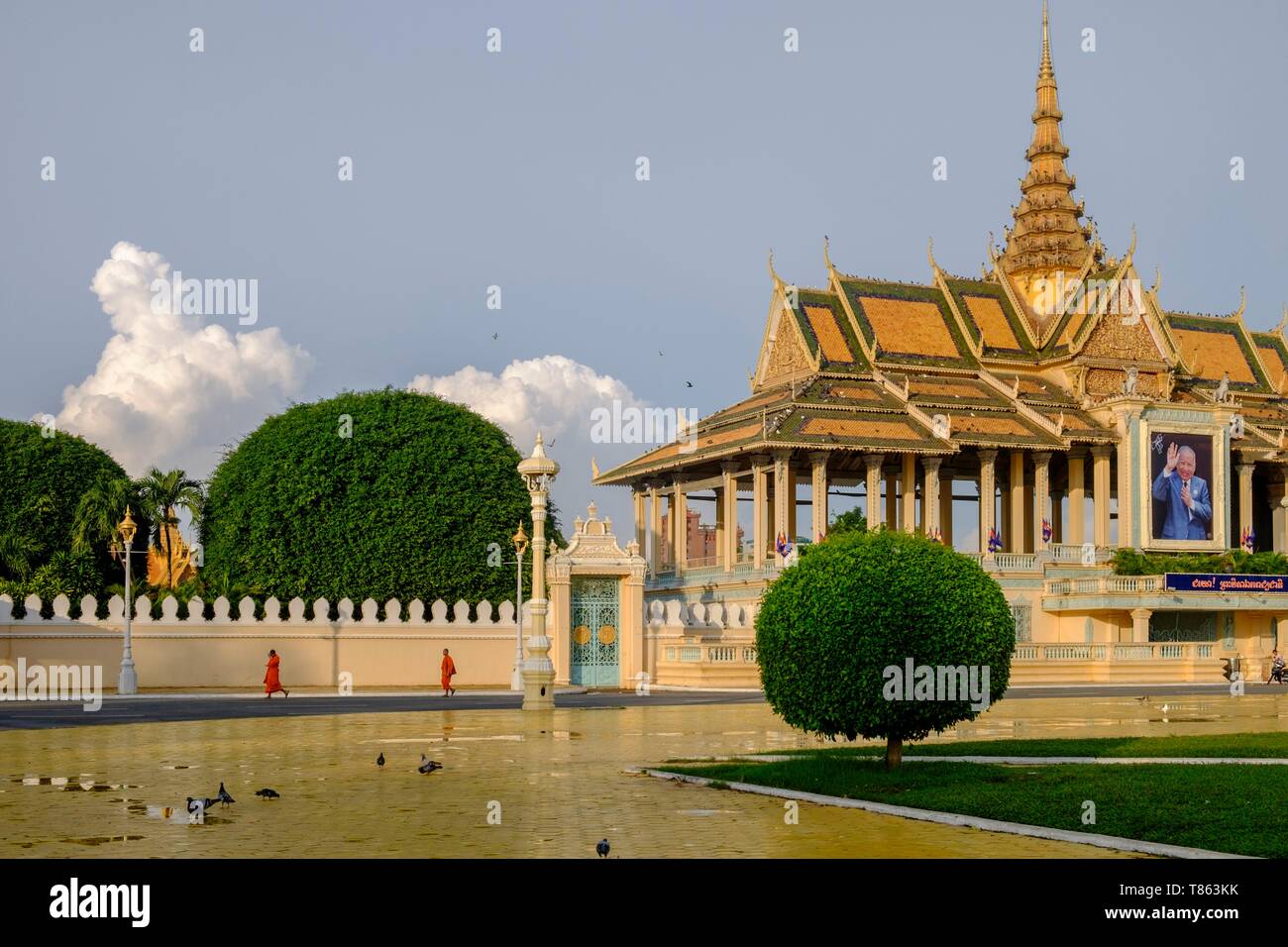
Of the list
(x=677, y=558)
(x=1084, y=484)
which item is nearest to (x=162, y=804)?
(x=677, y=558)

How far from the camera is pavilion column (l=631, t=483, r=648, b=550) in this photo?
6812cm

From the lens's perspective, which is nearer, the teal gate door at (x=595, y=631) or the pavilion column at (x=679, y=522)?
the teal gate door at (x=595, y=631)

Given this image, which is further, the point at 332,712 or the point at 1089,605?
the point at 1089,605

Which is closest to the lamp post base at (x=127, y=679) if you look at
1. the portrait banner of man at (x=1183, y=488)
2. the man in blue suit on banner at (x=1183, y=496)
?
the portrait banner of man at (x=1183, y=488)

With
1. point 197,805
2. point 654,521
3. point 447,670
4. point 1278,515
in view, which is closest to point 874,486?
point 654,521

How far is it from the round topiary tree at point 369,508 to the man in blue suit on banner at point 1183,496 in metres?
24.1

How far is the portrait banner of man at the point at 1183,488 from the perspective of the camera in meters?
61.2

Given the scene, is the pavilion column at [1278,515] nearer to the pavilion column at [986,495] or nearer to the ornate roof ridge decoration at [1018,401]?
the ornate roof ridge decoration at [1018,401]

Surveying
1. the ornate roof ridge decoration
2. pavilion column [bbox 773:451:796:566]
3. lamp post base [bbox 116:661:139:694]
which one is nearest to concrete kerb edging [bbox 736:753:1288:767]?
lamp post base [bbox 116:661:139:694]

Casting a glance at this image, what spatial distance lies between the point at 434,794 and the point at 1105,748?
8.64 metres

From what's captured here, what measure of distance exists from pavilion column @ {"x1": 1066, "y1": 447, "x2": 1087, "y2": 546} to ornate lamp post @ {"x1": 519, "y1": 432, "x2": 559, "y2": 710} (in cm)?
3697

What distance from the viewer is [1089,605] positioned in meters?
54.6
